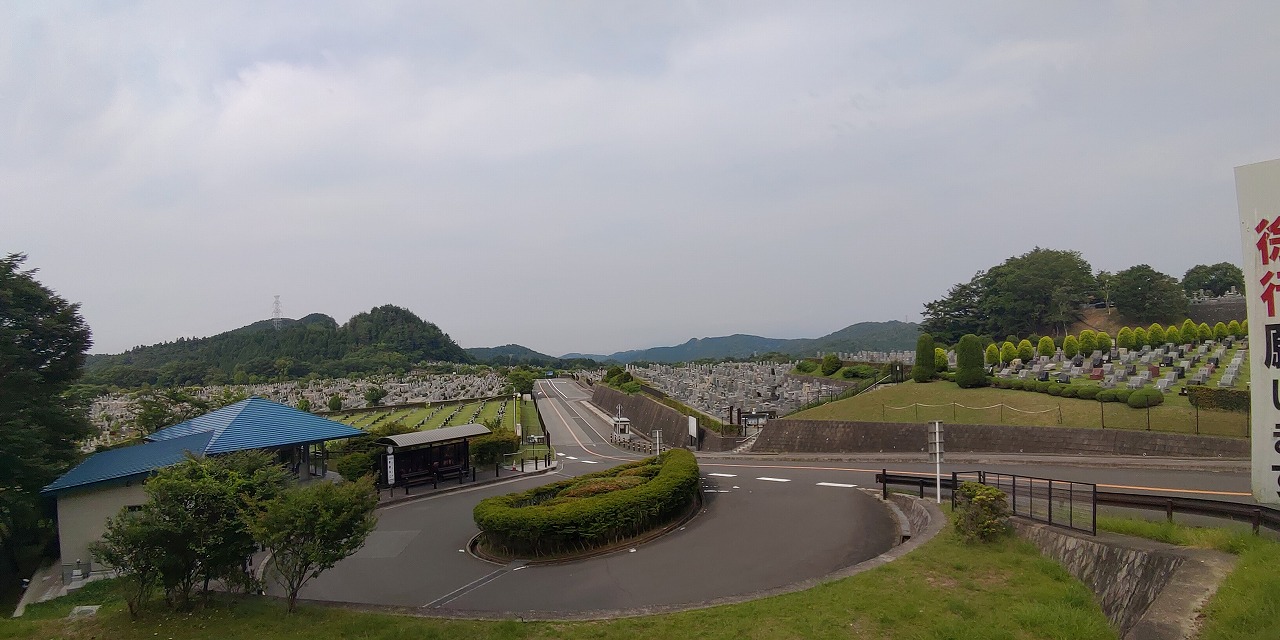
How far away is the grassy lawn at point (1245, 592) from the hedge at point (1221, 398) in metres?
13.3

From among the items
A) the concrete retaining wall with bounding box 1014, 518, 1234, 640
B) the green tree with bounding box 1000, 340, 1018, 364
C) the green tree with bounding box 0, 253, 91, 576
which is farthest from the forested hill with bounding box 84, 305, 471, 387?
the concrete retaining wall with bounding box 1014, 518, 1234, 640

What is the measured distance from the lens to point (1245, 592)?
17.7ft

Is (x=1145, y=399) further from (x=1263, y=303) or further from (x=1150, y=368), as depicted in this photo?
(x=1263, y=303)

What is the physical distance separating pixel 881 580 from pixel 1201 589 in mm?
3280

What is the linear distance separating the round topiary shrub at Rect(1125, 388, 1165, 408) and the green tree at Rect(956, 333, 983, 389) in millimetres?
7368

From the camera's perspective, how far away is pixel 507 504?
1366cm

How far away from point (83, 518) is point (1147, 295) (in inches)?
2574

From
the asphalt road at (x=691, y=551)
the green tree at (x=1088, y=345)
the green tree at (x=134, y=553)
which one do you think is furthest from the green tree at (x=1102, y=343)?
the green tree at (x=134, y=553)

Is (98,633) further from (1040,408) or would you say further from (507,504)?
(1040,408)

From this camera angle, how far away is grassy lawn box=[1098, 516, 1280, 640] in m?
4.95

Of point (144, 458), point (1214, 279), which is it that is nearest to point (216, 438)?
point (144, 458)

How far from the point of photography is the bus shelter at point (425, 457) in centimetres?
1975

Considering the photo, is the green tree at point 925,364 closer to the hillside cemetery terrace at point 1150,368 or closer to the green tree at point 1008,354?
the hillside cemetery terrace at point 1150,368

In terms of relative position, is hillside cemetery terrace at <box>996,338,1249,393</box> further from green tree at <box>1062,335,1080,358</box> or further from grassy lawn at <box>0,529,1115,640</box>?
grassy lawn at <box>0,529,1115,640</box>
